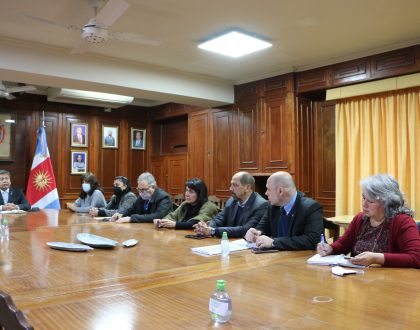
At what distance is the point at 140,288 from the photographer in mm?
1712

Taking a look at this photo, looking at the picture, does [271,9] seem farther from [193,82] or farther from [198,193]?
[193,82]

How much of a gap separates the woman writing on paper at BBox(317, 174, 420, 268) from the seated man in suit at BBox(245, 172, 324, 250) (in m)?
0.23

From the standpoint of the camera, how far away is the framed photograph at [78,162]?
7.49 meters

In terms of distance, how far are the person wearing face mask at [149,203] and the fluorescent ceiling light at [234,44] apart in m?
1.62

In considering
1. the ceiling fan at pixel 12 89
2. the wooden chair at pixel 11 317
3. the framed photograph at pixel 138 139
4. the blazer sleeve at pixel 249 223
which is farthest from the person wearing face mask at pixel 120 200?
the wooden chair at pixel 11 317

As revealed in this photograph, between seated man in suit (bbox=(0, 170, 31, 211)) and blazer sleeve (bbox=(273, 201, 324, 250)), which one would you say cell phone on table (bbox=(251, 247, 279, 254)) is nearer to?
blazer sleeve (bbox=(273, 201, 324, 250))

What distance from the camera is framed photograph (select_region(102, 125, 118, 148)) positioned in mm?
7899

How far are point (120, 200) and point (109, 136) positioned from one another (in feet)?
10.0

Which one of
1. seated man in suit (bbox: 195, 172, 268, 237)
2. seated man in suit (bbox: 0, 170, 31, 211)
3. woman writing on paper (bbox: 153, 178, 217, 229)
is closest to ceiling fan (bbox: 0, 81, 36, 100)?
seated man in suit (bbox: 0, 170, 31, 211)

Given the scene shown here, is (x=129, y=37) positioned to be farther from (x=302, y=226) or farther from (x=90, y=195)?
(x=90, y=195)

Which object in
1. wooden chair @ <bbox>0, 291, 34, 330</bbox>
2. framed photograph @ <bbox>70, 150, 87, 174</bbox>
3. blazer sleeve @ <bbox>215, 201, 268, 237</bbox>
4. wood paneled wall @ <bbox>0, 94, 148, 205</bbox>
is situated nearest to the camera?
wooden chair @ <bbox>0, 291, 34, 330</bbox>

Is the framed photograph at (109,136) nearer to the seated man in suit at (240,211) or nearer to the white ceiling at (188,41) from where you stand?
the white ceiling at (188,41)

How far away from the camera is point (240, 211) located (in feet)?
11.5

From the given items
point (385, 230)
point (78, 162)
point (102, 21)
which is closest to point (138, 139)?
point (78, 162)
